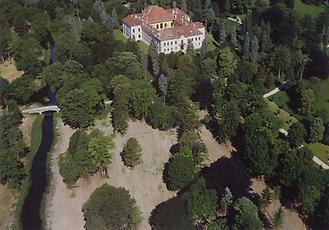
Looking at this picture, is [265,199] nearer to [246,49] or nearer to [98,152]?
[98,152]

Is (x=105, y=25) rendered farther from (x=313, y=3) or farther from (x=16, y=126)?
(x=313, y=3)

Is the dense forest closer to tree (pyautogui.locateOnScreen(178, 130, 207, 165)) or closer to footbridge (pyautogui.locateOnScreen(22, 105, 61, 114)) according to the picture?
tree (pyautogui.locateOnScreen(178, 130, 207, 165))

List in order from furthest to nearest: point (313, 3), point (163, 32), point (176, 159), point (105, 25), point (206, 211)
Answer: point (313, 3) → point (105, 25) → point (163, 32) → point (176, 159) → point (206, 211)

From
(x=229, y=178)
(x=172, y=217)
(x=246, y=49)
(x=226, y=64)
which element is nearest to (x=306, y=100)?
(x=226, y=64)

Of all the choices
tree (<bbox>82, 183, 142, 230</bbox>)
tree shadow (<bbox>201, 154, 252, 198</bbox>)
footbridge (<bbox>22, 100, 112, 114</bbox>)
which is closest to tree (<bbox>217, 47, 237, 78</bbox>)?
footbridge (<bbox>22, 100, 112, 114</bbox>)

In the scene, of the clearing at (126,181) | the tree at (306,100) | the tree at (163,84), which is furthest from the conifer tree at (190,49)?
the tree at (306,100)

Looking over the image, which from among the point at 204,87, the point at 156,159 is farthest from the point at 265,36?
the point at 156,159

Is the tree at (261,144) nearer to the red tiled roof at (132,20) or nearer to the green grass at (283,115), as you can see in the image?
the green grass at (283,115)
